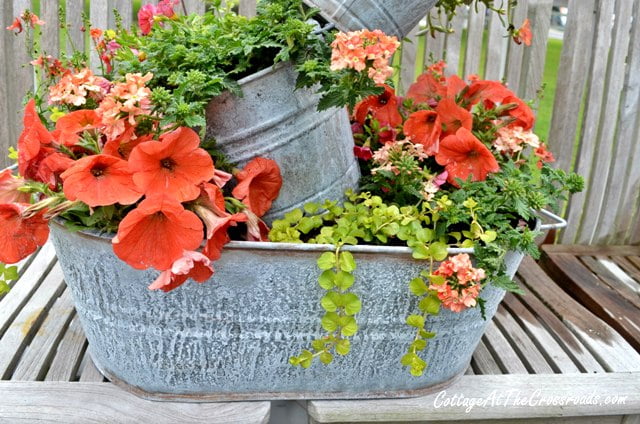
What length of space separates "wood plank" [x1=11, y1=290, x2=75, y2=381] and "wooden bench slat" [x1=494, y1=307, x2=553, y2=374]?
96 centimetres

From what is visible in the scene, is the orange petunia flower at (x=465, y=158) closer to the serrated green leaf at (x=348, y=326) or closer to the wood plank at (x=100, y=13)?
the serrated green leaf at (x=348, y=326)

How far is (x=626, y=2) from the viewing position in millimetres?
2113

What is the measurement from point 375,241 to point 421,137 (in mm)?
272

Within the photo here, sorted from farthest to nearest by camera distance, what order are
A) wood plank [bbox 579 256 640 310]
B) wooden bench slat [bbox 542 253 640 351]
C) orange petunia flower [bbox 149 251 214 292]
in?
wood plank [bbox 579 256 640 310]
wooden bench slat [bbox 542 253 640 351]
orange petunia flower [bbox 149 251 214 292]

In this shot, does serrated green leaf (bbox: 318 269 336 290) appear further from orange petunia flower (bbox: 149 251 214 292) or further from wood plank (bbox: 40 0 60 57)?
wood plank (bbox: 40 0 60 57)

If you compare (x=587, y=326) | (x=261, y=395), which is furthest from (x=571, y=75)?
(x=261, y=395)

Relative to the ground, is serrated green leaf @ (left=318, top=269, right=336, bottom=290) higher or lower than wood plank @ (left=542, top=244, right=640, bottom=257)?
higher

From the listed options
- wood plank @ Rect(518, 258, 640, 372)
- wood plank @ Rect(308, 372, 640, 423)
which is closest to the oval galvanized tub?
wood plank @ Rect(308, 372, 640, 423)

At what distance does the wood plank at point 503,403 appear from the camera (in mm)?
1234

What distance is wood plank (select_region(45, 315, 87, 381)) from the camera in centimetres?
130

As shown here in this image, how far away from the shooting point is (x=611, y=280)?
2.00m

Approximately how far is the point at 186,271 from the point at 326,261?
22 cm

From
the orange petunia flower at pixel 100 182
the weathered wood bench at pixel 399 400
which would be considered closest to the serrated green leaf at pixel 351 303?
the weathered wood bench at pixel 399 400

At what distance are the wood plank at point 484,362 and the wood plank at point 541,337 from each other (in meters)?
0.12
